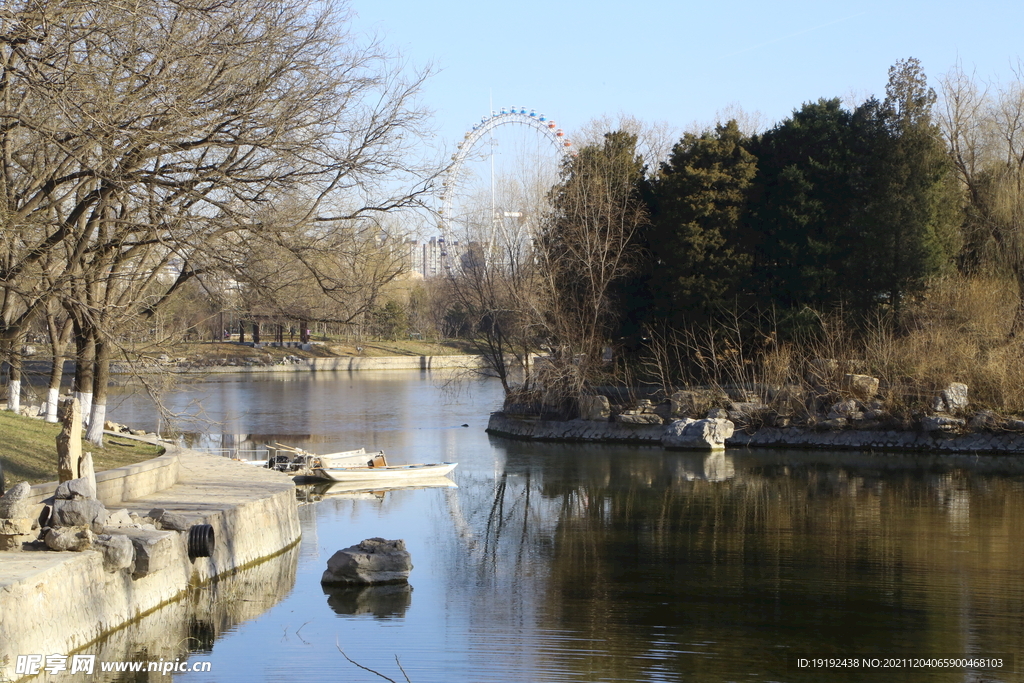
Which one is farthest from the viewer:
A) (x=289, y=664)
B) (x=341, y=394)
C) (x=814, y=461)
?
(x=341, y=394)

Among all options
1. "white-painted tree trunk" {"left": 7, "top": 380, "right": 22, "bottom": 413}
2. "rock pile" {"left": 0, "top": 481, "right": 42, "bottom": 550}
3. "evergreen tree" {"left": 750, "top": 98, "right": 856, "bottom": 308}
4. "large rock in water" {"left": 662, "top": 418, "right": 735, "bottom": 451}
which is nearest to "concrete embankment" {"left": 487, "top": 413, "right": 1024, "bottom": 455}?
"large rock in water" {"left": 662, "top": 418, "right": 735, "bottom": 451}

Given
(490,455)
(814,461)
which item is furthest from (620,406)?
(814,461)

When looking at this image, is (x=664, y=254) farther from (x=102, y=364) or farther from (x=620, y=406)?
(x=102, y=364)

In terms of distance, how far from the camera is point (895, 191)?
32094 millimetres

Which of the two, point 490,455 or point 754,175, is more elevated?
point 754,175

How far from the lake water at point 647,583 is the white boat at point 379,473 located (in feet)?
1.98

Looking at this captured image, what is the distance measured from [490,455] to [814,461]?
30.6 ft

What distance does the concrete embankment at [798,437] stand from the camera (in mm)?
27375

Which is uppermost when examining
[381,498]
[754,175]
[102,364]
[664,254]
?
[754,175]

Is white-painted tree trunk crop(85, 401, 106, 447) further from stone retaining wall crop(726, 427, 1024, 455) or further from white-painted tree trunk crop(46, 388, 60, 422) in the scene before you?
stone retaining wall crop(726, 427, 1024, 455)

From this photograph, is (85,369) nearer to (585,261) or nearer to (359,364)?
(585,261)

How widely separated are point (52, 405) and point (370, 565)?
487 inches

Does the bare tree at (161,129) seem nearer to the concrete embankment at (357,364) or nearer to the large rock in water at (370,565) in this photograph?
the large rock in water at (370,565)

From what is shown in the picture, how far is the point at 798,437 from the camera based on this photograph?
2989 cm
